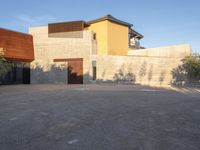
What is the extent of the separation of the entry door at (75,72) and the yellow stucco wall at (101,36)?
2.57 m

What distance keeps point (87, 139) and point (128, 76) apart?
18.5 metres

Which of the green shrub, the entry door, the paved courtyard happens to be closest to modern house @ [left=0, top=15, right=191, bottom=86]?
the entry door

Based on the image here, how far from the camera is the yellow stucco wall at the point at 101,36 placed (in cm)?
2578

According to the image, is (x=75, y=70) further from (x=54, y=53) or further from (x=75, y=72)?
(x=54, y=53)

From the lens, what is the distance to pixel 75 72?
25344mm

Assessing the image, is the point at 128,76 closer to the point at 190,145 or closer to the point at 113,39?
the point at 113,39

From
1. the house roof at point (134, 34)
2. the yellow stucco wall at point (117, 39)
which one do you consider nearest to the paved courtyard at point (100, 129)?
the yellow stucco wall at point (117, 39)

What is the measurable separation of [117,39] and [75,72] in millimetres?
5976

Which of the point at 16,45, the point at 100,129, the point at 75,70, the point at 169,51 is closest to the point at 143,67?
the point at 169,51

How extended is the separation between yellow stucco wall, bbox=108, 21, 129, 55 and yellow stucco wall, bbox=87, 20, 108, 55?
43cm

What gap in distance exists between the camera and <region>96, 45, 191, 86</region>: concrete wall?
22.7 meters

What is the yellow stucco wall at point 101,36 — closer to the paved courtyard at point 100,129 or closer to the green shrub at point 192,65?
the green shrub at point 192,65

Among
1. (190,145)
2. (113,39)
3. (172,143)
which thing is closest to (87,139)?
(172,143)

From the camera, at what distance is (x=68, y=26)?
83.5ft
